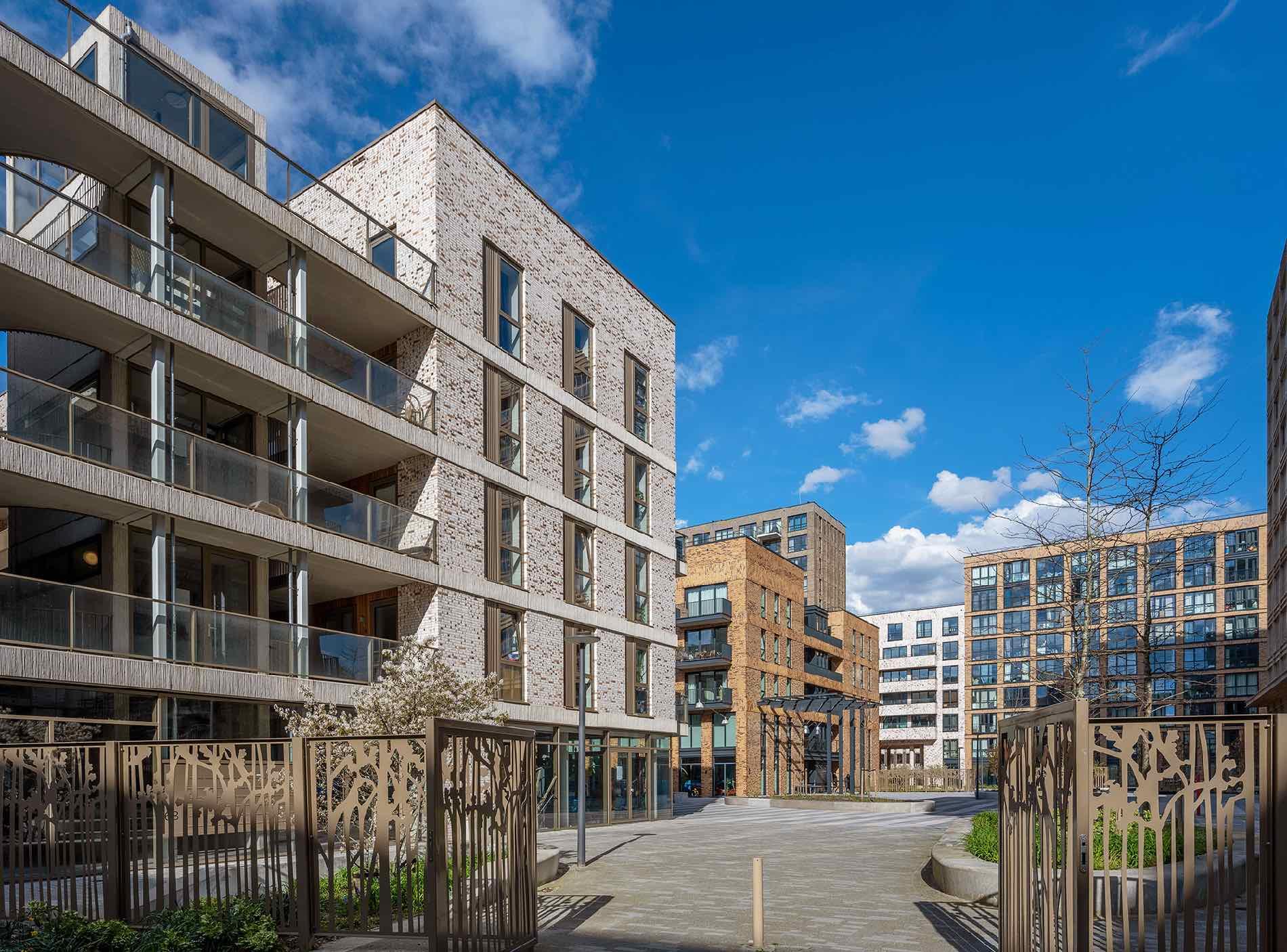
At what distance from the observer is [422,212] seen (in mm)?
25328

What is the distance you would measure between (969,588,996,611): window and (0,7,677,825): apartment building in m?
68.4

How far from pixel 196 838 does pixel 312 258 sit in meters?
14.8

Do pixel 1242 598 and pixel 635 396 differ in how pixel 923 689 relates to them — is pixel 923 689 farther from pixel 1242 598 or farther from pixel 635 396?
pixel 635 396

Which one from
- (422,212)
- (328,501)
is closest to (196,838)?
(328,501)

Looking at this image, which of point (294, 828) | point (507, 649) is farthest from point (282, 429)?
point (294, 828)

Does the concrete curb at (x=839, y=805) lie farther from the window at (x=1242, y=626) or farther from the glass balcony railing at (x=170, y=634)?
the window at (x=1242, y=626)

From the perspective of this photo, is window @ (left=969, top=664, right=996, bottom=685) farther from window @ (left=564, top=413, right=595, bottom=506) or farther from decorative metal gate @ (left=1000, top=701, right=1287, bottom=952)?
decorative metal gate @ (left=1000, top=701, right=1287, bottom=952)

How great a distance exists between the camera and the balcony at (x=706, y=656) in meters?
50.5

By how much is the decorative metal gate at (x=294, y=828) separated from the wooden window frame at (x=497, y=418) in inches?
592

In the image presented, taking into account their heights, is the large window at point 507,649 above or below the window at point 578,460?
below

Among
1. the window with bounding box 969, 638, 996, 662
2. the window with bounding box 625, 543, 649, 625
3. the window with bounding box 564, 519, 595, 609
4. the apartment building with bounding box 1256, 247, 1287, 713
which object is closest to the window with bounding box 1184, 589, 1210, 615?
the window with bounding box 969, 638, 996, 662

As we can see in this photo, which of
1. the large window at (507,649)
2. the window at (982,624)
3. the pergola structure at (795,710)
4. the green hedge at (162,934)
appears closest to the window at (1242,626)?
the window at (982,624)

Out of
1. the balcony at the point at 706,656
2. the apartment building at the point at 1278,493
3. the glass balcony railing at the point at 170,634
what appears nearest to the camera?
the glass balcony railing at the point at 170,634

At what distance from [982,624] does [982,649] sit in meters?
2.28
